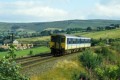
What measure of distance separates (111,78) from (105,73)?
133 centimetres

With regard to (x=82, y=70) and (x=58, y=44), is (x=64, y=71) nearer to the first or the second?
(x=82, y=70)

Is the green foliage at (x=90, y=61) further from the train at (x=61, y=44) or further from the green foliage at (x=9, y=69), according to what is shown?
the green foliage at (x=9, y=69)

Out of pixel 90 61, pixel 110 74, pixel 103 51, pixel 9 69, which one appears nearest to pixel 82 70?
pixel 90 61

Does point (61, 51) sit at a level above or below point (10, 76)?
below

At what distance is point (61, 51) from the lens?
54969 millimetres

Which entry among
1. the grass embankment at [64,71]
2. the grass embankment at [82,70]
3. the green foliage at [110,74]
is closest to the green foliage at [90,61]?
the grass embankment at [82,70]

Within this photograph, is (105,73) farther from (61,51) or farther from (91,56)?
(61,51)

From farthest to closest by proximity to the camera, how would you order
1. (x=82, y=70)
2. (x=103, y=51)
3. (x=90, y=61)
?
(x=103, y=51) < (x=90, y=61) < (x=82, y=70)

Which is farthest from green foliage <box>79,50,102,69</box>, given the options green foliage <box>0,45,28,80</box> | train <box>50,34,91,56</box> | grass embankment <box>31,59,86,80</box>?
green foliage <box>0,45,28,80</box>

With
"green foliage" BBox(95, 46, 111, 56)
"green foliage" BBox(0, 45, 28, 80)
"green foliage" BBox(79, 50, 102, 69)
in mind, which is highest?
"green foliage" BBox(0, 45, 28, 80)

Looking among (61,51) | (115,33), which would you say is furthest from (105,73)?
(115,33)

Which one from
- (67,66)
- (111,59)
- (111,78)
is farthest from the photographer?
(111,59)

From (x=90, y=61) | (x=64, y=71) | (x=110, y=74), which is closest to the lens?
(x=110, y=74)

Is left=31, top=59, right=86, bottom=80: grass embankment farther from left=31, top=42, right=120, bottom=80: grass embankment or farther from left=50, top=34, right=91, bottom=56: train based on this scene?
left=50, top=34, right=91, bottom=56: train
